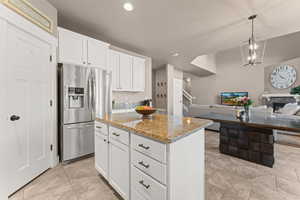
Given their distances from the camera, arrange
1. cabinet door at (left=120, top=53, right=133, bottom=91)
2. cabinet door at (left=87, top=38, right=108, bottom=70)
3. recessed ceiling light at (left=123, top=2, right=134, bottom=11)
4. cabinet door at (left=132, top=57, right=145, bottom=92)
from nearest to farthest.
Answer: recessed ceiling light at (left=123, top=2, right=134, bottom=11)
cabinet door at (left=87, top=38, right=108, bottom=70)
cabinet door at (left=120, top=53, right=133, bottom=91)
cabinet door at (left=132, top=57, right=145, bottom=92)

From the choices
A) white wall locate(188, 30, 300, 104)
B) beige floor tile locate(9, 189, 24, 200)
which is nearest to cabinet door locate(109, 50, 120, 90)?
beige floor tile locate(9, 189, 24, 200)

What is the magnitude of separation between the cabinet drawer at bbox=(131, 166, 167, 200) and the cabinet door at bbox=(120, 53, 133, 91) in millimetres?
2652

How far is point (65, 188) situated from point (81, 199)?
0.34 meters

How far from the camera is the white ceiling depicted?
2.04 metres

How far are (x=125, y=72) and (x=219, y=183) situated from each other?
10.3ft

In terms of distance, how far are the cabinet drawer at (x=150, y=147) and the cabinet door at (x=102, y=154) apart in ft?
2.00

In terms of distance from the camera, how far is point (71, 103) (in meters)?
2.24

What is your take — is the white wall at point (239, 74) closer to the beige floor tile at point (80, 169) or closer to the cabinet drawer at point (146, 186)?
the beige floor tile at point (80, 169)

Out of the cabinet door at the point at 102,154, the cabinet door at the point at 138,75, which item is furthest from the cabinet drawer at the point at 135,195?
the cabinet door at the point at 138,75

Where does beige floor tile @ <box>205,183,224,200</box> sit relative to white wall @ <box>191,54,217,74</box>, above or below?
below

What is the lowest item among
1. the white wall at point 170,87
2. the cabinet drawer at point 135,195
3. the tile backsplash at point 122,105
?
the cabinet drawer at point 135,195

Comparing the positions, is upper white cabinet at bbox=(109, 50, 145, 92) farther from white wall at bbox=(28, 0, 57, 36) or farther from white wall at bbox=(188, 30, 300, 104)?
white wall at bbox=(188, 30, 300, 104)

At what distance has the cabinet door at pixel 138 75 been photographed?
12.5ft

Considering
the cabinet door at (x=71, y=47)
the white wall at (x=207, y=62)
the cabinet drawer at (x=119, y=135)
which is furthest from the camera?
the white wall at (x=207, y=62)
